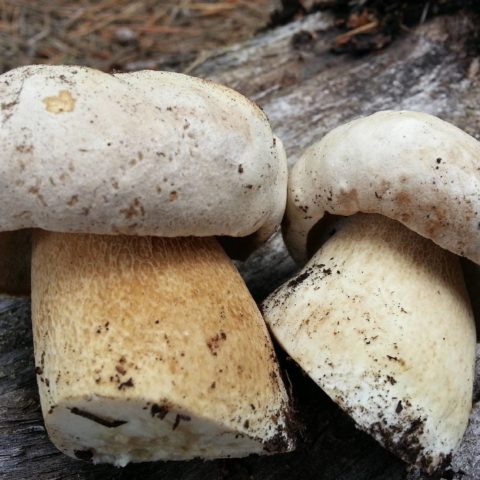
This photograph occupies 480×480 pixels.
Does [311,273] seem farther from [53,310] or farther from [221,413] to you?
[53,310]

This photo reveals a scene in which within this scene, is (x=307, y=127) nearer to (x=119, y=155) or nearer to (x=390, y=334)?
(x=390, y=334)

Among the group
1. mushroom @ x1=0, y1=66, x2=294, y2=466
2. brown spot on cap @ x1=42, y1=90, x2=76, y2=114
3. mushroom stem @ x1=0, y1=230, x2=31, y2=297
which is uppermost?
brown spot on cap @ x1=42, y1=90, x2=76, y2=114

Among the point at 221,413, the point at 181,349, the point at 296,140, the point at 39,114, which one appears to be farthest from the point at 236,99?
the point at 296,140

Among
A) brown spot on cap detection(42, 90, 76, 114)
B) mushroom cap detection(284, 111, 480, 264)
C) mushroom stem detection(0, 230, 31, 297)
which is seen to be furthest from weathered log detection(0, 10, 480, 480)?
brown spot on cap detection(42, 90, 76, 114)

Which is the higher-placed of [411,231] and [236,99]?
[236,99]

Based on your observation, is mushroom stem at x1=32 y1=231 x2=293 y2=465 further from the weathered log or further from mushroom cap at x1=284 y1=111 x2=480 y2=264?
mushroom cap at x1=284 y1=111 x2=480 y2=264

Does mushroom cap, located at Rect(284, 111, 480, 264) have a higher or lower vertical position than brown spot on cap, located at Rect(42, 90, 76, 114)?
lower
